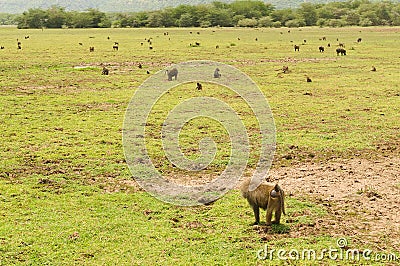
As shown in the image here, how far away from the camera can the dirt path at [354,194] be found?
7293 millimetres

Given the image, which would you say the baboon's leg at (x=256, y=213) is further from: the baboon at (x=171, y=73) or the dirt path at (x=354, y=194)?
the baboon at (x=171, y=73)

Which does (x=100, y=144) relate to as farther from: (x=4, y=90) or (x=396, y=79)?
(x=396, y=79)

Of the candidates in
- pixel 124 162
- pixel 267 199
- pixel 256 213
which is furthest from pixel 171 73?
pixel 267 199

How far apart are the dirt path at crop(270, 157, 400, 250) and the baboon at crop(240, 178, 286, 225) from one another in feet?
1.50

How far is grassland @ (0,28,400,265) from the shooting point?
6.88m

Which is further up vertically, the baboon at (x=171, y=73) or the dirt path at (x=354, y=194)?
the baboon at (x=171, y=73)

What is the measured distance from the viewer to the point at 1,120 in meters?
14.6

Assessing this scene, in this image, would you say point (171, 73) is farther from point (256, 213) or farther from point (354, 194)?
point (256, 213)

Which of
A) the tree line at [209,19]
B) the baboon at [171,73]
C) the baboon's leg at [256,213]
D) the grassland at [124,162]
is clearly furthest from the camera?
the tree line at [209,19]

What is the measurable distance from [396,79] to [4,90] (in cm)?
1787

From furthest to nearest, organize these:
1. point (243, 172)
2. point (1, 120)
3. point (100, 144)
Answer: point (1, 120) → point (100, 144) → point (243, 172)

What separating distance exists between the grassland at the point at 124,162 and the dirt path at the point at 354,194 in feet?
0.60

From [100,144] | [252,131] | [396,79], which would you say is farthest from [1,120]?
[396,79]

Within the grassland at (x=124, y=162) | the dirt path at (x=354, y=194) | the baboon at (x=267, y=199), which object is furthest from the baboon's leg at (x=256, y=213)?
the dirt path at (x=354, y=194)
